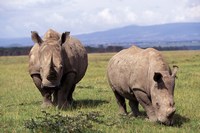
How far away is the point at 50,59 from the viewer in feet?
44.0

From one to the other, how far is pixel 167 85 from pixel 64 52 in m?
4.70

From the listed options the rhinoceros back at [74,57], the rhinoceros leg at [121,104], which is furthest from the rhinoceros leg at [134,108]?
the rhinoceros back at [74,57]

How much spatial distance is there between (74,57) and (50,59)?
1943 mm

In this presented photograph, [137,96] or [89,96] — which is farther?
[89,96]

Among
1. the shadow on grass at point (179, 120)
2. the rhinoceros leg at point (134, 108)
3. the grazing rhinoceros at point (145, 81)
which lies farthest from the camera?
the rhinoceros leg at point (134, 108)

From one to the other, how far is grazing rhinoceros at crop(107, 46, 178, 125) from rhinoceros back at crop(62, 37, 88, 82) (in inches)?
65.4

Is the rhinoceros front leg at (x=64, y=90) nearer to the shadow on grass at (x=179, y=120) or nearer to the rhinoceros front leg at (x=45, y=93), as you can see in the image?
the rhinoceros front leg at (x=45, y=93)

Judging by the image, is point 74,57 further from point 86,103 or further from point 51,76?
point 51,76

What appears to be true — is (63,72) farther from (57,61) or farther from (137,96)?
(137,96)

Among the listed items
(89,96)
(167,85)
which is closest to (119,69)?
(167,85)

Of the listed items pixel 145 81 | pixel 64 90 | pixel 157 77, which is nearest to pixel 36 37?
pixel 64 90

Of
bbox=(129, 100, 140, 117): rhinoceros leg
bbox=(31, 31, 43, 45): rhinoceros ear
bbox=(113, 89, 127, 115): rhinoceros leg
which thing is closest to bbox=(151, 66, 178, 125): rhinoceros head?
bbox=(129, 100, 140, 117): rhinoceros leg

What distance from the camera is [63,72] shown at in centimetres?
1448

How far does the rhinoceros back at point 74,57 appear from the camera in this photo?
48.3 ft
